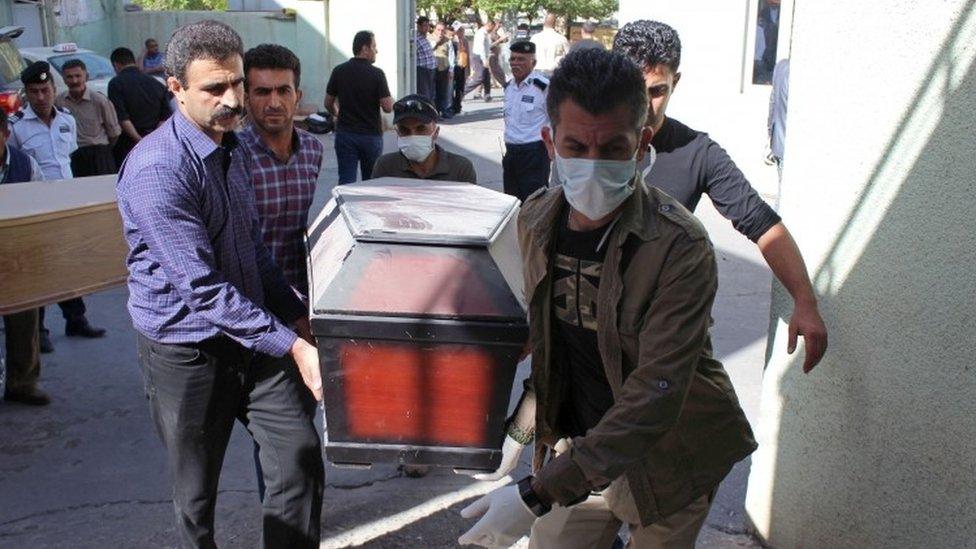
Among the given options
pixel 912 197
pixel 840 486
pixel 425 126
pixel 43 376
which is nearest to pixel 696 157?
pixel 912 197

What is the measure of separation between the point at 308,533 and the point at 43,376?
3139mm

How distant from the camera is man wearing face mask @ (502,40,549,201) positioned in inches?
316

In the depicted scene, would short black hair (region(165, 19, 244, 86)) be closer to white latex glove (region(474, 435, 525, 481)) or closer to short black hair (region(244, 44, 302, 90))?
short black hair (region(244, 44, 302, 90))

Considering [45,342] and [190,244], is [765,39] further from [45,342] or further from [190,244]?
[190,244]

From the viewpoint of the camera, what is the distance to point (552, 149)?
7.71 feet

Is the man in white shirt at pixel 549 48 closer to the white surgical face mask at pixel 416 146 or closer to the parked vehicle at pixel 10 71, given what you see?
the parked vehicle at pixel 10 71

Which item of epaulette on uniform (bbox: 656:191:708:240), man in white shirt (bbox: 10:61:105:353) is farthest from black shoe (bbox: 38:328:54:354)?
epaulette on uniform (bbox: 656:191:708:240)

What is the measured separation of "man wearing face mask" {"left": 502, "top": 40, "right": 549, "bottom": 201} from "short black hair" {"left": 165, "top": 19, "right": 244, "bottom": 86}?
199 inches

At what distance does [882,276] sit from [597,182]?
129 cm

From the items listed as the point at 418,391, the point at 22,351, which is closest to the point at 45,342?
the point at 22,351

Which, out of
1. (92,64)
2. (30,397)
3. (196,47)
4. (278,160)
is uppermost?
(196,47)

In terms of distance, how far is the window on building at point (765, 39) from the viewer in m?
11.4

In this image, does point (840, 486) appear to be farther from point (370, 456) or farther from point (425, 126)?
point (425, 126)

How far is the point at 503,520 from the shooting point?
2264 millimetres
